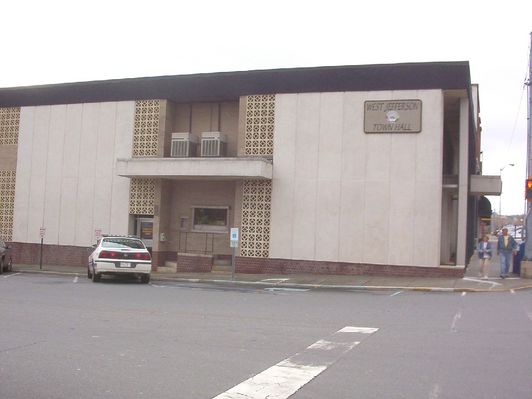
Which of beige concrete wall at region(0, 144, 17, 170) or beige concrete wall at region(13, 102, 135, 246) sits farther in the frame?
beige concrete wall at region(0, 144, 17, 170)

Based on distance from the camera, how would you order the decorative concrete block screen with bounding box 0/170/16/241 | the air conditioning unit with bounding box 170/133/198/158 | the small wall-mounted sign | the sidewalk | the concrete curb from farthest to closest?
the decorative concrete block screen with bounding box 0/170/16/241 → the air conditioning unit with bounding box 170/133/198/158 → the small wall-mounted sign → the sidewalk → the concrete curb

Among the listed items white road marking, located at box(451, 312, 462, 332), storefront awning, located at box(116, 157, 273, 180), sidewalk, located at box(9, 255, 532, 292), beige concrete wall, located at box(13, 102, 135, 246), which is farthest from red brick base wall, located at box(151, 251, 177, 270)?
white road marking, located at box(451, 312, 462, 332)

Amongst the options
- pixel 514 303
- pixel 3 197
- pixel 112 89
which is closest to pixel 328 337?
pixel 514 303

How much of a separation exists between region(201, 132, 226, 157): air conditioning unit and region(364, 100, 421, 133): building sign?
647cm

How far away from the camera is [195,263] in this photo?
25.4 metres

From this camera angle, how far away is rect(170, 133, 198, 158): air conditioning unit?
1030 inches

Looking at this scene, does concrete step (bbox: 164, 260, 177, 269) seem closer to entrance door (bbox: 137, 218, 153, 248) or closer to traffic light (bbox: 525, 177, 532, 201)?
entrance door (bbox: 137, 218, 153, 248)

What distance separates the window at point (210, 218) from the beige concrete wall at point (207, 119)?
8.47ft

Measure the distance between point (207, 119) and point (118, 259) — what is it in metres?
9.80

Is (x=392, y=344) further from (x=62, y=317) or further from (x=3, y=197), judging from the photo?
(x=3, y=197)

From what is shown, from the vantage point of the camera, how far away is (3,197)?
30.2 meters

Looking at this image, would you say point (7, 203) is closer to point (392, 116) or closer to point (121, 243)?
point (121, 243)

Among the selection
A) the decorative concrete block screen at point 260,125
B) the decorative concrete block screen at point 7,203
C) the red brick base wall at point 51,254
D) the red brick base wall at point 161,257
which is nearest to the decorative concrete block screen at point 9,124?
the decorative concrete block screen at point 7,203

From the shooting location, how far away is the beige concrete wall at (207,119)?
26.9 meters
